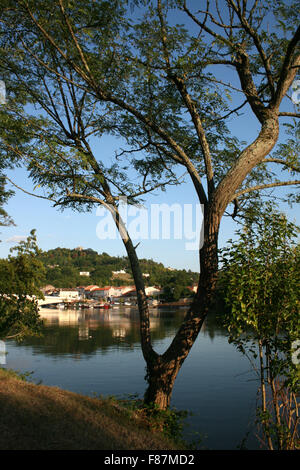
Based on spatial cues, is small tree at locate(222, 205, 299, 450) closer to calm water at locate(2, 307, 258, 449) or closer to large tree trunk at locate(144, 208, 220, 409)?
large tree trunk at locate(144, 208, 220, 409)

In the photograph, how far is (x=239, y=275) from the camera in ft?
15.9

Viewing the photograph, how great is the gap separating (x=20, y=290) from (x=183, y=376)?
9629mm

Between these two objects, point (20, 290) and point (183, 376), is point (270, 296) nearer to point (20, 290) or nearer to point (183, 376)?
point (20, 290)

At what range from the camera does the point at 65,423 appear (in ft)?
13.8

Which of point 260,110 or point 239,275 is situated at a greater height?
point 260,110

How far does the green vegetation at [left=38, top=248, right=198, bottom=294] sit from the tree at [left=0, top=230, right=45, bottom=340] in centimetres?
7899

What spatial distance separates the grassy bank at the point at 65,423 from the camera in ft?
12.2

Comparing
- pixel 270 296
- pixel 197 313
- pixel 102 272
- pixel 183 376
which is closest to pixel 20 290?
pixel 197 313

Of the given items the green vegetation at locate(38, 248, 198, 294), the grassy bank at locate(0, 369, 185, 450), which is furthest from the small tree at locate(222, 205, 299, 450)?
the green vegetation at locate(38, 248, 198, 294)
